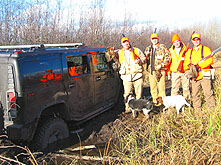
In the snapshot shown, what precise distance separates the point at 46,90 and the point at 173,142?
2410 mm

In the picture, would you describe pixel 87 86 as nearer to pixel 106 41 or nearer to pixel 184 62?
pixel 184 62

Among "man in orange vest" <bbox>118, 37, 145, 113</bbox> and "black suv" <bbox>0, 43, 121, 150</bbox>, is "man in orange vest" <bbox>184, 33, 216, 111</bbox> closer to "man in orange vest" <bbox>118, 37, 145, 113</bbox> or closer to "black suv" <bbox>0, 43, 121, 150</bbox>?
"man in orange vest" <bbox>118, 37, 145, 113</bbox>

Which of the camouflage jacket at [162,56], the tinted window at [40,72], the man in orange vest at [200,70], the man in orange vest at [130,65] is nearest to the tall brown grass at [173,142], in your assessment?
the man in orange vest at [200,70]

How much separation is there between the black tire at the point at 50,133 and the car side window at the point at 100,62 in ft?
5.44

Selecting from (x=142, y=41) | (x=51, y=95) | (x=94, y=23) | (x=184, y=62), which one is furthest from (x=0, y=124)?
(x=142, y=41)

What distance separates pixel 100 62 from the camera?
18.3ft

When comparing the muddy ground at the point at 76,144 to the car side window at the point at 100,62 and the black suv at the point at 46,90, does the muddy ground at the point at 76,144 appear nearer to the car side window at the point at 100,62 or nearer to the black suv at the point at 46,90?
the black suv at the point at 46,90

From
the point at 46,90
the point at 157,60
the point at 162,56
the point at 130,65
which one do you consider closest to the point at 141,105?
the point at 130,65

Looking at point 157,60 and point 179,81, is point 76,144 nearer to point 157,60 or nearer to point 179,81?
point 157,60

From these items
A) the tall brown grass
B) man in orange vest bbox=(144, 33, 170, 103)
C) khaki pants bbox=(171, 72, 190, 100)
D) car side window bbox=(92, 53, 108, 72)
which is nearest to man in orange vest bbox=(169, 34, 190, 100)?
khaki pants bbox=(171, 72, 190, 100)

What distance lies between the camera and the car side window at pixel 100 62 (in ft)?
17.5

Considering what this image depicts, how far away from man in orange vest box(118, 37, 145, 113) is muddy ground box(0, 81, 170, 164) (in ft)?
2.94

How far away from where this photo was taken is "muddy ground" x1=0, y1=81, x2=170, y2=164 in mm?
3710

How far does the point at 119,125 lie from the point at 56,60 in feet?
6.52
